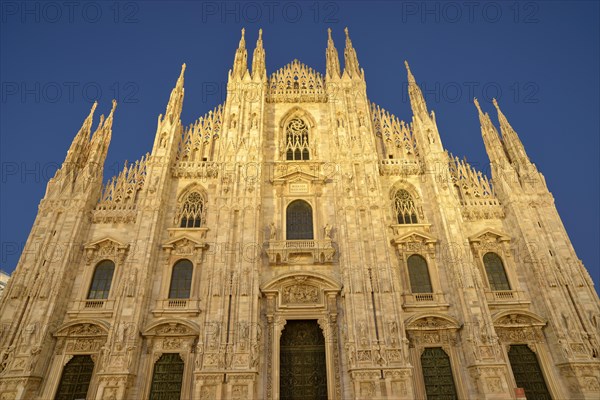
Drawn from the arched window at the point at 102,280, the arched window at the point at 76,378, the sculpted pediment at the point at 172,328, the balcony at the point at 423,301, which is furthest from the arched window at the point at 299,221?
the arched window at the point at 76,378

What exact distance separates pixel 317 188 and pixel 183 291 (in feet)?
29.6

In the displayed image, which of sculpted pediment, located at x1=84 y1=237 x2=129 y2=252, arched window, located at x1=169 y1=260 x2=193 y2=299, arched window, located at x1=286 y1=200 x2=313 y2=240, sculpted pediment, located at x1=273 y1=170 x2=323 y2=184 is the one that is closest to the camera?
arched window, located at x1=169 y1=260 x2=193 y2=299

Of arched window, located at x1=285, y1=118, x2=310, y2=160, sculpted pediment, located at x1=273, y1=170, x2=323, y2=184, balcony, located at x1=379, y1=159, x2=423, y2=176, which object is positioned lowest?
sculpted pediment, located at x1=273, y1=170, x2=323, y2=184

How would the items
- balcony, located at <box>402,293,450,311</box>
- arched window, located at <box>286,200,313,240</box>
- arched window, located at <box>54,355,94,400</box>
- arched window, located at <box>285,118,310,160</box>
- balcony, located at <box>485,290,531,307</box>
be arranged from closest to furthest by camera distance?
1. arched window, located at <box>54,355,94,400</box>
2. balcony, located at <box>402,293,450,311</box>
3. balcony, located at <box>485,290,531,307</box>
4. arched window, located at <box>286,200,313,240</box>
5. arched window, located at <box>285,118,310,160</box>

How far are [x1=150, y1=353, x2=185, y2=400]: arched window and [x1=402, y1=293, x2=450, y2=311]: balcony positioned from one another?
10.8 metres

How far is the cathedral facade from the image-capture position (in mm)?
15938

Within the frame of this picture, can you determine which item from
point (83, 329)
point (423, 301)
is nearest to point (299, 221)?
point (423, 301)

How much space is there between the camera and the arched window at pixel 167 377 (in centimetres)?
1598

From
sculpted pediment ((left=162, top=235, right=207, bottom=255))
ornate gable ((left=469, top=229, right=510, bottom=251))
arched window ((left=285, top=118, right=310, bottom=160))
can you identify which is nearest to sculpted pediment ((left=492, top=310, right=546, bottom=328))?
ornate gable ((left=469, top=229, right=510, bottom=251))

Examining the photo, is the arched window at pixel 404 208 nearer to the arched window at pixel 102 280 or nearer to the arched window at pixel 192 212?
the arched window at pixel 192 212

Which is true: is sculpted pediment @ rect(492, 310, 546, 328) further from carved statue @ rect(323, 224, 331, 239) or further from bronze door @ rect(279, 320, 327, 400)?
carved statue @ rect(323, 224, 331, 239)

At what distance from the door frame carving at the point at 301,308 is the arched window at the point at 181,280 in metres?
Answer: 3.92

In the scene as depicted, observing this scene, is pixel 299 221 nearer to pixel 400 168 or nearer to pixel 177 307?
pixel 400 168

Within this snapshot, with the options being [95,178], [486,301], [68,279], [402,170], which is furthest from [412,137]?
[68,279]
